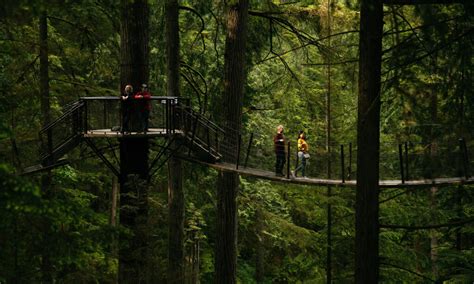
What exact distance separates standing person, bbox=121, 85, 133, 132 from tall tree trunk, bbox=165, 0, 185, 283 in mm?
2899

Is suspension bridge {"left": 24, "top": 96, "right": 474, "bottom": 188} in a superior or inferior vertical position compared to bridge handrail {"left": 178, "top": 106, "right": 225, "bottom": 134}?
inferior

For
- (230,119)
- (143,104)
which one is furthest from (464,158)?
(143,104)

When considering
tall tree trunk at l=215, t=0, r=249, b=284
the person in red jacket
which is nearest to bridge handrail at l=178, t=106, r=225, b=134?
tall tree trunk at l=215, t=0, r=249, b=284

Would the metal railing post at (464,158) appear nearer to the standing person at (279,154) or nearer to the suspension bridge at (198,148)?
the suspension bridge at (198,148)

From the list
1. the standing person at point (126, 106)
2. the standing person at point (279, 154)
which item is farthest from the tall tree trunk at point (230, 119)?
the standing person at point (126, 106)

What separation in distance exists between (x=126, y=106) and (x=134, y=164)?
945mm

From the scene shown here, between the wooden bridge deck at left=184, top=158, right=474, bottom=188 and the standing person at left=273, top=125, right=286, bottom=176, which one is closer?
the wooden bridge deck at left=184, top=158, right=474, bottom=188

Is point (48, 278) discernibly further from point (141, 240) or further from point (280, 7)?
point (280, 7)

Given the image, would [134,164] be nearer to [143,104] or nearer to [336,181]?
[143,104]

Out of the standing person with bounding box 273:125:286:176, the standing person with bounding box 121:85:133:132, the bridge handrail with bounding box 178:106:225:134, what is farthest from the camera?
the standing person with bounding box 273:125:286:176

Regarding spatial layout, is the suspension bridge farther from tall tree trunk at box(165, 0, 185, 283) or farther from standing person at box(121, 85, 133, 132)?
tall tree trunk at box(165, 0, 185, 283)

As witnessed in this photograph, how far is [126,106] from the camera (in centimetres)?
827

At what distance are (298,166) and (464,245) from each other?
9.65 meters

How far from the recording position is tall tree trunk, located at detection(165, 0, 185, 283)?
1144 cm
